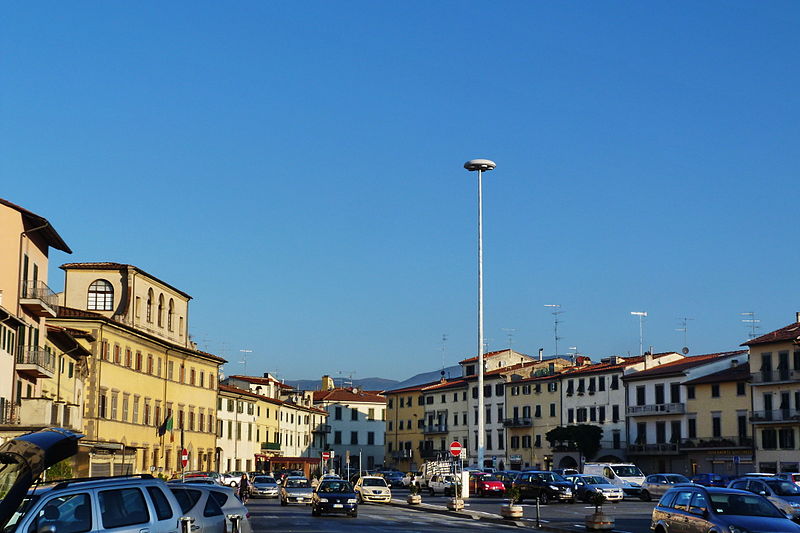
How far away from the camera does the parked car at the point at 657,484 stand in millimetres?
A: 61844

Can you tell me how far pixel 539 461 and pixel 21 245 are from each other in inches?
2718

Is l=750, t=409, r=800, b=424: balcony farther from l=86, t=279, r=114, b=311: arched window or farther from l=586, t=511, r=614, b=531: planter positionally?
l=586, t=511, r=614, b=531: planter

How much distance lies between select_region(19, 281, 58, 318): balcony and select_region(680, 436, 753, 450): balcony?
54177mm

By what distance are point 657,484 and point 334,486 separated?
2451 centimetres

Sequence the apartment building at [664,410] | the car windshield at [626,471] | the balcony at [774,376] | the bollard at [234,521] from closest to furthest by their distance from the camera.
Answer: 1. the bollard at [234,521]
2. the car windshield at [626,471]
3. the balcony at [774,376]
4. the apartment building at [664,410]

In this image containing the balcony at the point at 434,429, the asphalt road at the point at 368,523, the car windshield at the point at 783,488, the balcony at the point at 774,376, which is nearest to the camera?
the asphalt road at the point at 368,523

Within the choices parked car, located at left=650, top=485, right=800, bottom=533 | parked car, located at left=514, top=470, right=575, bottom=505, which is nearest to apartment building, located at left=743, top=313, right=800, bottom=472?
parked car, located at left=514, top=470, right=575, bottom=505

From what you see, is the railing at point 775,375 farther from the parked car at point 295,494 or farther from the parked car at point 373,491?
the parked car at point 295,494

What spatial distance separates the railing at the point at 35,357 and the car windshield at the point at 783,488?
107 ft

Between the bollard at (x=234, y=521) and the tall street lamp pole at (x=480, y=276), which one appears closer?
the bollard at (x=234, y=521)

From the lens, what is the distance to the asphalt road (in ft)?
114

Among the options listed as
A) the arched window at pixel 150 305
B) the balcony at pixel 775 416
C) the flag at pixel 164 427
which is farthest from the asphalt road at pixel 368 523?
the balcony at pixel 775 416

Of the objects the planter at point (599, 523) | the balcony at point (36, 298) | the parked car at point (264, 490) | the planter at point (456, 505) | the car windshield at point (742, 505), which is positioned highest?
the balcony at point (36, 298)

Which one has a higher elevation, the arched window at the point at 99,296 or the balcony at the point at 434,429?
the arched window at the point at 99,296
